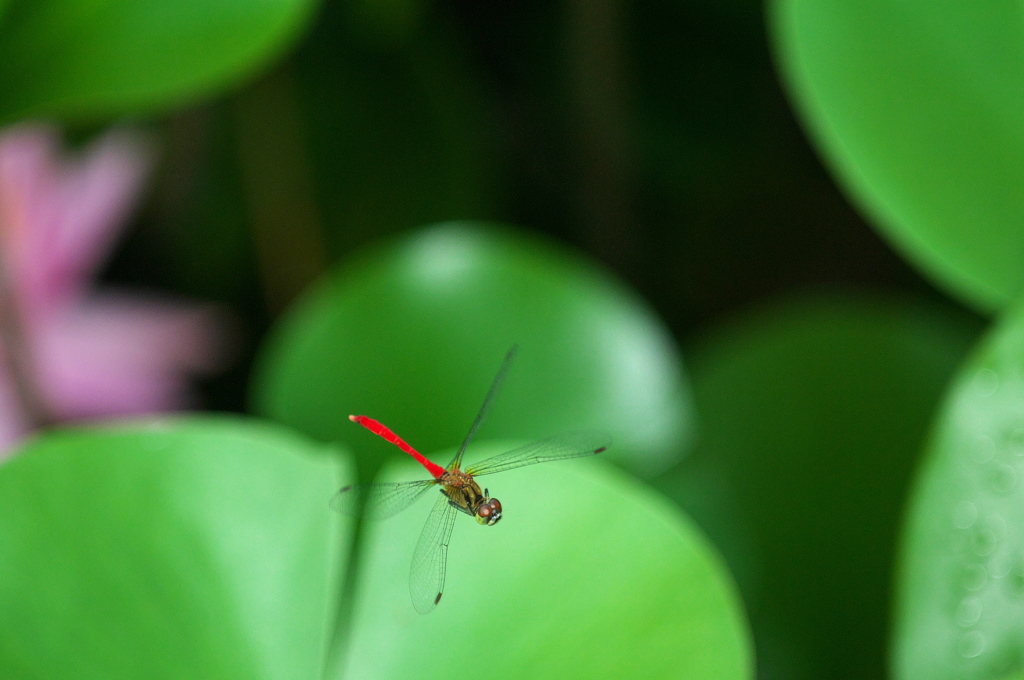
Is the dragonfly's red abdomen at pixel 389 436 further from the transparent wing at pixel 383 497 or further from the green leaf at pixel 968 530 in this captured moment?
the green leaf at pixel 968 530

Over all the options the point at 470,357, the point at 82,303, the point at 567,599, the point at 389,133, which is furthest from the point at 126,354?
the point at 567,599

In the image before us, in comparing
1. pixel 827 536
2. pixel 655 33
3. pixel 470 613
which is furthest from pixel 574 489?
pixel 655 33

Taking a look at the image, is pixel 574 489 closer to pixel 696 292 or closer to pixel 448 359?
pixel 448 359

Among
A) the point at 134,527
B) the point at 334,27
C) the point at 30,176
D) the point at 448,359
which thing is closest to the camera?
the point at 134,527

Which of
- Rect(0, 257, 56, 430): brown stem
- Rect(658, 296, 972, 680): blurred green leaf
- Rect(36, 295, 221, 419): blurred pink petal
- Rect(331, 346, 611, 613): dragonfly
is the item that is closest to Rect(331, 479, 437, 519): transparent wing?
Rect(331, 346, 611, 613): dragonfly

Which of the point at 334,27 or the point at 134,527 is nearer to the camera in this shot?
the point at 134,527

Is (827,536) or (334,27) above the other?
(334,27)

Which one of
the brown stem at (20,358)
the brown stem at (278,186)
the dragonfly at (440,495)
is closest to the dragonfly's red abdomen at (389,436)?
the dragonfly at (440,495)
